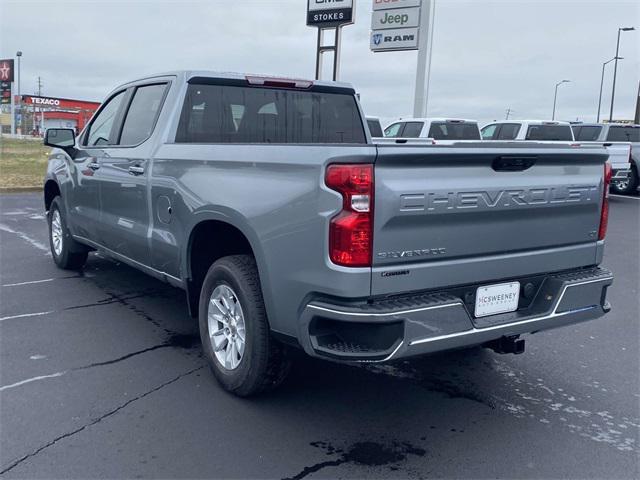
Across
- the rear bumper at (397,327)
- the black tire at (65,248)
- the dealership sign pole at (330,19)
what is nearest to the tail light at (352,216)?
the rear bumper at (397,327)

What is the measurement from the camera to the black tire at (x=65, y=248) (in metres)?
6.84

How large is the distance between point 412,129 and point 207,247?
13772mm

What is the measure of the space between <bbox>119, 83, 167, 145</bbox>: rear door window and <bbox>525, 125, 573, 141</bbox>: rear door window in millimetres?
15522

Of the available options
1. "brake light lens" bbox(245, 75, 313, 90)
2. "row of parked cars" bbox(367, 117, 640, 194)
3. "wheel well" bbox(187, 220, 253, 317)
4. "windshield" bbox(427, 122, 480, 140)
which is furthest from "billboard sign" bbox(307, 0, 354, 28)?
"wheel well" bbox(187, 220, 253, 317)

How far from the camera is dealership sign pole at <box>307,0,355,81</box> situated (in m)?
16.0

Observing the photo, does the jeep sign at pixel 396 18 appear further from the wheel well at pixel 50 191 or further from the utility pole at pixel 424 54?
the wheel well at pixel 50 191

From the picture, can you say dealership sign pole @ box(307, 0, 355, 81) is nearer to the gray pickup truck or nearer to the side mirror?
the side mirror

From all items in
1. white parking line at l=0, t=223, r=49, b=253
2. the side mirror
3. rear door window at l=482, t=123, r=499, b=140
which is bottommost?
white parking line at l=0, t=223, r=49, b=253

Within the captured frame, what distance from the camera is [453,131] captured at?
17.1 metres

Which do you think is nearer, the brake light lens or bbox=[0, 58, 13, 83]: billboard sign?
the brake light lens

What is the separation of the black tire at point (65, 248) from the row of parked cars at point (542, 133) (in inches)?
407

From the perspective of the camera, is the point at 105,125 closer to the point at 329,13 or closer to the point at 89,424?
the point at 89,424

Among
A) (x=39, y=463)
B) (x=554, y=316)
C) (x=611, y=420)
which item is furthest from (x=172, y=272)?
(x=611, y=420)

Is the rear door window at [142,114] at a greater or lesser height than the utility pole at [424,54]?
lesser
